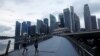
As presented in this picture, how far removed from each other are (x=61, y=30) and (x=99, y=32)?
7589 cm

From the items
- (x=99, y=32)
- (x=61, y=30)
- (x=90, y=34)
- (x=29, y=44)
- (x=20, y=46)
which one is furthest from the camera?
(x=61, y=30)

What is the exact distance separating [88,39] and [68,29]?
57.3 meters

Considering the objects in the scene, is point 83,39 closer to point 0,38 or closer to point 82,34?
point 82,34

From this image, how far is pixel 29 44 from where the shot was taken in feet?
124

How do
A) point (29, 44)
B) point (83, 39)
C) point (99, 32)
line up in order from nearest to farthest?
point (29, 44), point (99, 32), point (83, 39)

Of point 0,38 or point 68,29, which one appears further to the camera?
point 68,29

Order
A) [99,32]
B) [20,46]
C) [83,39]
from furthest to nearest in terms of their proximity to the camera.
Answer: [83,39]
[99,32]
[20,46]

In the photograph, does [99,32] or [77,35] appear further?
[77,35]

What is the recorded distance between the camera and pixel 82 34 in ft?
328

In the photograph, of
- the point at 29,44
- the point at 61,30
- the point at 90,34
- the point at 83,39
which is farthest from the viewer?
the point at 61,30

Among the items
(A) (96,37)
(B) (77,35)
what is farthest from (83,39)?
(A) (96,37)

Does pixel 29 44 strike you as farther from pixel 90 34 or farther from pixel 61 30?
pixel 61 30

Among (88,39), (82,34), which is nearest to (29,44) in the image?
(82,34)

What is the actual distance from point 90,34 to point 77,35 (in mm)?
8154
